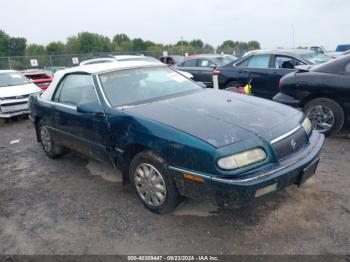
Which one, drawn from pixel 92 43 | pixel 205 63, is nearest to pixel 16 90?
pixel 205 63

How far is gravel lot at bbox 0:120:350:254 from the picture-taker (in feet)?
9.68

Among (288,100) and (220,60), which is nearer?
(288,100)

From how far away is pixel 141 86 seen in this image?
4.15 m

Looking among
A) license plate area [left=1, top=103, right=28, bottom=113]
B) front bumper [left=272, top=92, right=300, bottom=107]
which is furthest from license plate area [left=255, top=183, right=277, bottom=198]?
license plate area [left=1, top=103, right=28, bottom=113]

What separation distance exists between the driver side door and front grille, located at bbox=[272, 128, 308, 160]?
1.95 meters

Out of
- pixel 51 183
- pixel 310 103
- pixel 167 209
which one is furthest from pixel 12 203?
pixel 310 103

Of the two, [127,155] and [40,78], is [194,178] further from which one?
[40,78]

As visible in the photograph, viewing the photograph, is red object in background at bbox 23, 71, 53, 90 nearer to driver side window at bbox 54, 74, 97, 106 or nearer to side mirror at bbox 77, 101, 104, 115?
driver side window at bbox 54, 74, 97, 106

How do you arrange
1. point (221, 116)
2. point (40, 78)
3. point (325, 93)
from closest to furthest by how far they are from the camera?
point (221, 116)
point (325, 93)
point (40, 78)

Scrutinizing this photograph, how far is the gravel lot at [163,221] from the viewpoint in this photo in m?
2.95

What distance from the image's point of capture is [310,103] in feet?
18.4

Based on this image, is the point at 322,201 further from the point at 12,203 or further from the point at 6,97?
the point at 6,97

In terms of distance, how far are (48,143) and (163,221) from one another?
296 centimetres

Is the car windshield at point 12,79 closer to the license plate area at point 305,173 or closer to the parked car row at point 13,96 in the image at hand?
the parked car row at point 13,96
